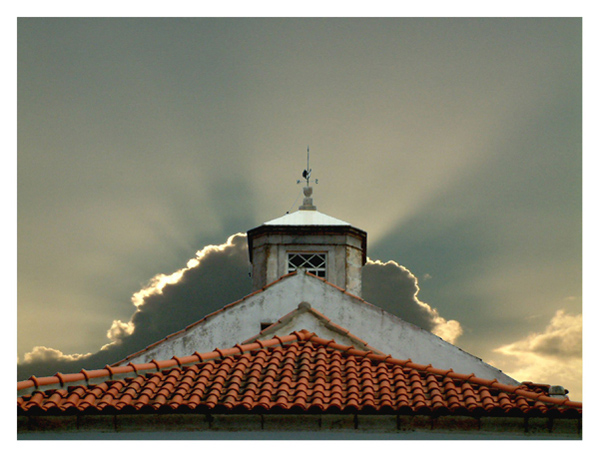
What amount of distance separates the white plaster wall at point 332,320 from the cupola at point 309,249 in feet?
17.9

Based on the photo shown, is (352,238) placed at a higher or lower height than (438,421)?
higher

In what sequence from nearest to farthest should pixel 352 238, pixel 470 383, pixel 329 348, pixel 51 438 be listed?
pixel 51 438 → pixel 470 383 → pixel 329 348 → pixel 352 238

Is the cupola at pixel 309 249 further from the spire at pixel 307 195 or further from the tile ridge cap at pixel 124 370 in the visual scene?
the tile ridge cap at pixel 124 370

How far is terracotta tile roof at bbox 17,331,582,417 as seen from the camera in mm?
10070

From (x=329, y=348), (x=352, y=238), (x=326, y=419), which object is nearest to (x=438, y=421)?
(x=326, y=419)

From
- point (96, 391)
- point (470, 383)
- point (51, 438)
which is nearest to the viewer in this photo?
point (51, 438)

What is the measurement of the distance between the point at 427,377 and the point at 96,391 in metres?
4.82

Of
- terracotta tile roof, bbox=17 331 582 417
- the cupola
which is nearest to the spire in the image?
the cupola

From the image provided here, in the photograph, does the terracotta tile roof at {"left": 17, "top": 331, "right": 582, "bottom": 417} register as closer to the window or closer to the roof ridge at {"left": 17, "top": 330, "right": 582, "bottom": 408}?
the roof ridge at {"left": 17, "top": 330, "right": 582, "bottom": 408}

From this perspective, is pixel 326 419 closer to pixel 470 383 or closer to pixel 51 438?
pixel 470 383

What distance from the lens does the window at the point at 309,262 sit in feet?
78.8

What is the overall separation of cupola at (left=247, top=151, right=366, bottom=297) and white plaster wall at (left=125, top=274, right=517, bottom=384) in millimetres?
5457

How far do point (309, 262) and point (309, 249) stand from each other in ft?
1.34

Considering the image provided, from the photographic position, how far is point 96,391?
10617 millimetres
